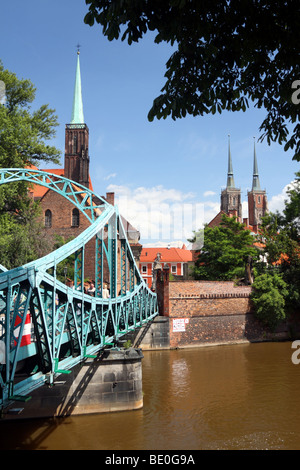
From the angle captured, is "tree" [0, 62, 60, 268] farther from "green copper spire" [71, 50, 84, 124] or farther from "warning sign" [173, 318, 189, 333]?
"green copper spire" [71, 50, 84, 124]

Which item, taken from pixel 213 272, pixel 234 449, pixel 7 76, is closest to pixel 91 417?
pixel 234 449

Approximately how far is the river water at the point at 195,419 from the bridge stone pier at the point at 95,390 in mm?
239

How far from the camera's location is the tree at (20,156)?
20.3 m

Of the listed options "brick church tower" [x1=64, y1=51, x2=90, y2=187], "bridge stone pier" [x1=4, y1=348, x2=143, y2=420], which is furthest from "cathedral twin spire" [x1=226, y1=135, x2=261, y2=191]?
"bridge stone pier" [x1=4, y1=348, x2=143, y2=420]

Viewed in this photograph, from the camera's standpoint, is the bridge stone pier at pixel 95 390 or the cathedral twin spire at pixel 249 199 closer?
the bridge stone pier at pixel 95 390

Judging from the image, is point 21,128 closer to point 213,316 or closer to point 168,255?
point 213,316

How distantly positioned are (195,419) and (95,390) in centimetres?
272

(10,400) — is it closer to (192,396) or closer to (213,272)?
(192,396)

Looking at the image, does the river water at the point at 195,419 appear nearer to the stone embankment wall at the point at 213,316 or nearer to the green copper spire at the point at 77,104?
the stone embankment wall at the point at 213,316

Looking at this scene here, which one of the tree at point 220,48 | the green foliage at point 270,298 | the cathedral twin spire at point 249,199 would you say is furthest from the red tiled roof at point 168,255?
the tree at point 220,48

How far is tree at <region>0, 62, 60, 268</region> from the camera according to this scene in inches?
799

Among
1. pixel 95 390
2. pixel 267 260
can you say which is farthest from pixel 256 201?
pixel 95 390

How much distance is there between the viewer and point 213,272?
102 ft

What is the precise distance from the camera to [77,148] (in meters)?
41.6
